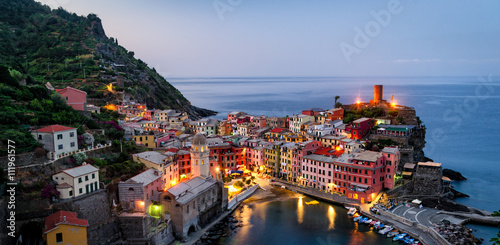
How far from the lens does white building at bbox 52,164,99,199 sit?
867 inches

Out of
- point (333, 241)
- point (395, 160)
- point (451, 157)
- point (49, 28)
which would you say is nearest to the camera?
point (333, 241)

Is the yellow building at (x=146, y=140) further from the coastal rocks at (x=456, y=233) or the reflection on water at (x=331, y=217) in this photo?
the coastal rocks at (x=456, y=233)

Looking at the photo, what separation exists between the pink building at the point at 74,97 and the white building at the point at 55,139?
508 inches

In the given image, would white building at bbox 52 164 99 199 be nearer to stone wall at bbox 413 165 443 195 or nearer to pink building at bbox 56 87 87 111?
pink building at bbox 56 87 87 111

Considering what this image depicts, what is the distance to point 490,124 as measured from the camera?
250 feet

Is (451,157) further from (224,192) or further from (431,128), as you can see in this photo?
(224,192)

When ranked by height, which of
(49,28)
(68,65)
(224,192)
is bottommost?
(224,192)

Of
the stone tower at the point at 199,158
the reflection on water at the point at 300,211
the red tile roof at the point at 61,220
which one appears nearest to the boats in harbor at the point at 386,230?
the reflection on water at the point at 300,211

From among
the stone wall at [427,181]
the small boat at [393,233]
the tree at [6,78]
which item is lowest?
the small boat at [393,233]

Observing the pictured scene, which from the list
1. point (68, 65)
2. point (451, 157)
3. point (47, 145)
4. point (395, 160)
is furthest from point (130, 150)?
point (451, 157)

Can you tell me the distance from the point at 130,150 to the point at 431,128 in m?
63.2

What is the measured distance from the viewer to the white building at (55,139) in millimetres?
25328

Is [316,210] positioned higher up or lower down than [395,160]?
lower down

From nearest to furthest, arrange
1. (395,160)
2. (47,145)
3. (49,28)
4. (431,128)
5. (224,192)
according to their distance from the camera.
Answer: (47,145) → (224,192) → (395,160) → (431,128) → (49,28)
